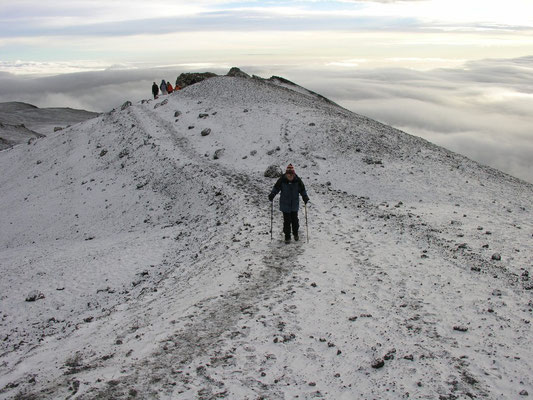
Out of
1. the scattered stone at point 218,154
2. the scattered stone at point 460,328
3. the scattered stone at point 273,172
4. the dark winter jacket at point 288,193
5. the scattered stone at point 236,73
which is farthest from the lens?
the scattered stone at point 236,73

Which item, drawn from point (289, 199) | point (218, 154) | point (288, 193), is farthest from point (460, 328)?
point (218, 154)

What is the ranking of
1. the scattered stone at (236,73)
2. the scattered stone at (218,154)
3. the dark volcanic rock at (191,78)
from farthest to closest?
1. the dark volcanic rock at (191,78)
2. the scattered stone at (236,73)
3. the scattered stone at (218,154)

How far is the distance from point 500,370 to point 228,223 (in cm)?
1205

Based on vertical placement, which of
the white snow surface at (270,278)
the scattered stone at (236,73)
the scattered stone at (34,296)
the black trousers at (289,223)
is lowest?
the scattered stone at (34,296)

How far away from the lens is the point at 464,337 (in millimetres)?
8945

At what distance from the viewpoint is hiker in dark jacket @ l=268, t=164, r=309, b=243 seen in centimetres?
1563

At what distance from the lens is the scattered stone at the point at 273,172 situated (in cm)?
2500

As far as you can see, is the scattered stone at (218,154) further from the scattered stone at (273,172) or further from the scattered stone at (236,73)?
the scattered stone at (236,73)

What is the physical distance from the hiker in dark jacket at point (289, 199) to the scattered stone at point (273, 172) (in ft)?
29.3

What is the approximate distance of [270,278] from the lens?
1241 cm

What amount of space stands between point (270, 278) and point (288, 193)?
4.25m

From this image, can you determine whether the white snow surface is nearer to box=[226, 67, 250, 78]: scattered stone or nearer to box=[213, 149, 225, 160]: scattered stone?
box=[213, 149, 225, 160]: scattered stone

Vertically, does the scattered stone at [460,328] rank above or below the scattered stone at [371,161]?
below

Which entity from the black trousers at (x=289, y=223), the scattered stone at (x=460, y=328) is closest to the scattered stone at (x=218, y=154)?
the black trousers at (x=289, y=223)
